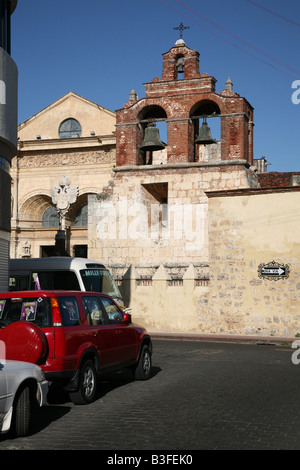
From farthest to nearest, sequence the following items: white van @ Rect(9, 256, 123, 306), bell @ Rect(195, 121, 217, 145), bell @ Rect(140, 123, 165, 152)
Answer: bell @ Rect(140, 123, 165, 152)
bell @ Rect(195, 121, 217, 145)
white van @ Rect(9, 256, 123, 306)

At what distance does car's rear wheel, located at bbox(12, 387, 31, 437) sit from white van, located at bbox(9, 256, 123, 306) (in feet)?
37.1

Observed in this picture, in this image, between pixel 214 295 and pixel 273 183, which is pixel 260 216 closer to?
pixel 214 295

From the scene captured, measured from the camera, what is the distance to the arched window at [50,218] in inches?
1816

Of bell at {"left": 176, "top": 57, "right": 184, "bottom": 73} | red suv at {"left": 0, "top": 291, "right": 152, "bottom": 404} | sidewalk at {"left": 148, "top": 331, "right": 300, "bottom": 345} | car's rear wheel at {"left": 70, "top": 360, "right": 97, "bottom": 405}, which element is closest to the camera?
red suv at {"left": 0, "top": 291, "right": 152, "bottom": 404}

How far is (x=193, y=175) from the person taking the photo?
27281 mm

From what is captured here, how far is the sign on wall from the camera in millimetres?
22578

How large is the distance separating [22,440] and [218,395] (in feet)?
12.3

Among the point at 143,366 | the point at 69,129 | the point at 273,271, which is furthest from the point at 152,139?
the point at 69,129

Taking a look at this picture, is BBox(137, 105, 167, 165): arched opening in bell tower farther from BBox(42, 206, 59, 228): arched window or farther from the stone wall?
BBox(42, 206, 59, 228): arched window

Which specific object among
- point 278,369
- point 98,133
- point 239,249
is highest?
point 98,133

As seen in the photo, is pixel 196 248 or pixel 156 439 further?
pixel 196 248

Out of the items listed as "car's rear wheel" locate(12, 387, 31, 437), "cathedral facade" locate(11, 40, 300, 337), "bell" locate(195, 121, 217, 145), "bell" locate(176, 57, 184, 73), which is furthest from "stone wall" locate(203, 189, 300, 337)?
"car's rear wheel" locate(12, 387, 31, 437)

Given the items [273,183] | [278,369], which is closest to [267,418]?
[278,369]

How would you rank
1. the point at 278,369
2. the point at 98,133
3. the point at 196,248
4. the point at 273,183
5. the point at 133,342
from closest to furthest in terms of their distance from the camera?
1. the point at 133,342
2. the point at 278,369
3. the point at 196,248
4. the point at 273,183
5. the point at 98,133
